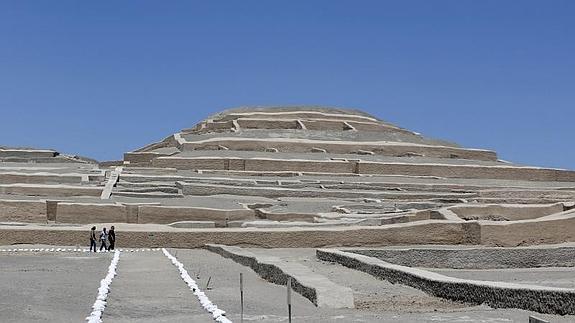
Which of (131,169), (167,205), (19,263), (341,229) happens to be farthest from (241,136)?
(19,263)

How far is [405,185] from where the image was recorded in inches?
1157

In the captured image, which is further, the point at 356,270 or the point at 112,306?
the point at 356,270

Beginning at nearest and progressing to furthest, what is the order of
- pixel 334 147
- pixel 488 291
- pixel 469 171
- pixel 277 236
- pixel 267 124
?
pixel 488 291 < pixel 277 236 < pixel 469 171 < pixel 334 147 < pixel 267 124

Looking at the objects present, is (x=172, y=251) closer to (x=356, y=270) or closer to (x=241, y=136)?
(x=356, y=270)

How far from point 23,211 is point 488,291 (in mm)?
14203

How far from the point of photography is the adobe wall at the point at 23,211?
19656mm

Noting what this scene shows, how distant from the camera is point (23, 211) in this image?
19828 millimetres

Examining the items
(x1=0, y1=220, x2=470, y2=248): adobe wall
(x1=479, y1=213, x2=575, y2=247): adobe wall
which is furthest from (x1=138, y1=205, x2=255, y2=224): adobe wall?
(x1=479, y1=213, x2=575, y2=247): adobe wall

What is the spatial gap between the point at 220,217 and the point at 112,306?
12.2 metres

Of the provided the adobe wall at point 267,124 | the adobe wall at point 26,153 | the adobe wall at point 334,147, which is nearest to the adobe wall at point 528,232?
the adobe wall at point 334,147

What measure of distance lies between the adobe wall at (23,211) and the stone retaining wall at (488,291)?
11.1 m

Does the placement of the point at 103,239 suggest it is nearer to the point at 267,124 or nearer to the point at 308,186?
the point at 308,186

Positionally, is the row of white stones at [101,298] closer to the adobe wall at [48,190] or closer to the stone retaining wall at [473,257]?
the stone retaining wall at [473,257]

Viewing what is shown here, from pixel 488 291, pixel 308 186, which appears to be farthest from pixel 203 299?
pixel 308 186
